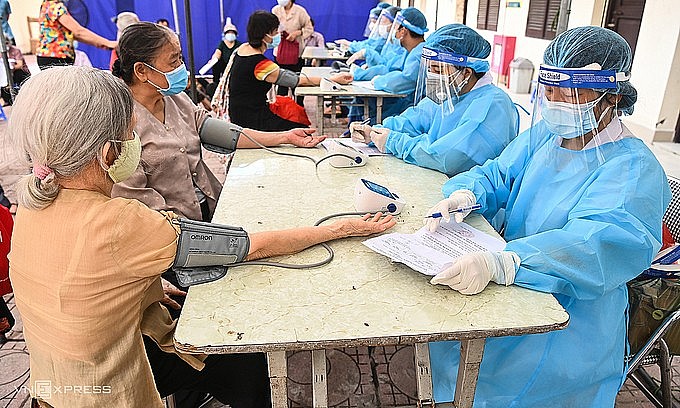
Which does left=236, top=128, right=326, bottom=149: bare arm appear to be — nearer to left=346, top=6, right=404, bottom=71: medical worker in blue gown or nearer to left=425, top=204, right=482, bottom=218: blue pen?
left=425, top=204, right=482, bottom=218: blue pen

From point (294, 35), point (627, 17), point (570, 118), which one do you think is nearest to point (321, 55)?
point (294, 35)

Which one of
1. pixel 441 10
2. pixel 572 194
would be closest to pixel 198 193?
pixel 572 194

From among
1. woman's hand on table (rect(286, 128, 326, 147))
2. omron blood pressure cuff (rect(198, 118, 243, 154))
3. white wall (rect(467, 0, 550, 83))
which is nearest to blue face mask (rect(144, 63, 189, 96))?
omron blood pressure cuff (rect(198, 118, 243, 154))

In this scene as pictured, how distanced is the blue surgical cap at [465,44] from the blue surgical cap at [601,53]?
0.72 metres

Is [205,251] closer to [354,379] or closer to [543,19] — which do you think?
[354,379]

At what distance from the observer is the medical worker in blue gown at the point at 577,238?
110 centimetres

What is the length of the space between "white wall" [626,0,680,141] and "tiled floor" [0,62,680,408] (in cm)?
320

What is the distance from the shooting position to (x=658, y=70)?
14.3 ft

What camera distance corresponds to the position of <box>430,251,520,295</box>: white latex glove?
105cm

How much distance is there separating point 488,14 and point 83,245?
339 inches

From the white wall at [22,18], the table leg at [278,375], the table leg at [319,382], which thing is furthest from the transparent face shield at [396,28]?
the white wall at [22,18]

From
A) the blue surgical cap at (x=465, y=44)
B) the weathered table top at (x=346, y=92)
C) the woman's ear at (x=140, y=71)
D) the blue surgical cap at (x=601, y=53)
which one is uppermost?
the blue surgical cap at (x=601, y=53)

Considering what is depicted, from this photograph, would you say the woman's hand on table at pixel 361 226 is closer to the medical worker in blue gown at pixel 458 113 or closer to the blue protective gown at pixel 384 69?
the medical worker in blue gown at pixel 458 113

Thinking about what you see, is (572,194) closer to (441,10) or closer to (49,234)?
(49,234)
